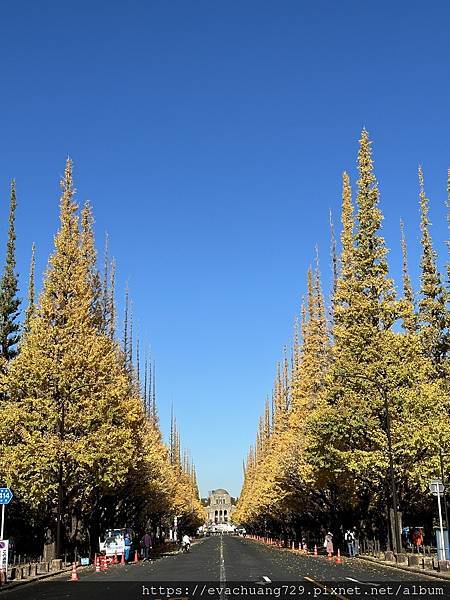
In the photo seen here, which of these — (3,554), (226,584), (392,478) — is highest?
(392,478)

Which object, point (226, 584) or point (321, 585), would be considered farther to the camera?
point (226, 584)

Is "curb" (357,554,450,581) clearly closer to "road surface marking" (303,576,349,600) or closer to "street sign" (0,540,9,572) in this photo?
"road surface marking" (303,576,349,600)

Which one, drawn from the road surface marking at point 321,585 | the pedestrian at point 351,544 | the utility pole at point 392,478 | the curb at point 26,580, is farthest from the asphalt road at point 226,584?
the pedestrian at point 351,544

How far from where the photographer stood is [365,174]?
143 ft

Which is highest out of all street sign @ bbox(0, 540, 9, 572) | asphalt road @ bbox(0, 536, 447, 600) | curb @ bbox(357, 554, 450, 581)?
street sign @ bbox(0, 540, 9, 572)

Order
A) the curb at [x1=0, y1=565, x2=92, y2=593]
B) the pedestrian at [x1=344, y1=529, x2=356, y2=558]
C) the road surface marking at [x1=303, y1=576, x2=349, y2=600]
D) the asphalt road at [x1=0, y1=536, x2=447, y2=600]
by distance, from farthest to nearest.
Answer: the pedestrian at [x1=344, y1=529, x2=356, y2=558]
the curb at [x1=0, y1=565, x2=92, y2=593]
the asphalt road at [x1=0, y1=536, x2=447, y2=600]
the road surface marking at [x1=303, y1=576, x2=349, y2=600]

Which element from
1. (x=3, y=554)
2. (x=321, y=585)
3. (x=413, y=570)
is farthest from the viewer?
(x=413, y=570)

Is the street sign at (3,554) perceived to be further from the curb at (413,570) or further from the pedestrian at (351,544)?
the pedestrian at (351,544)

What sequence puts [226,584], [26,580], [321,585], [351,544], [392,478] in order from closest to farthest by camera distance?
[321,585], [226,584], [26,580], [392,478], [351,544]

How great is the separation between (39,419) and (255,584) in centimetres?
1852

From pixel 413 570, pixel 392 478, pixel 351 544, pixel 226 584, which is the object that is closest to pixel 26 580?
pixel 226 584

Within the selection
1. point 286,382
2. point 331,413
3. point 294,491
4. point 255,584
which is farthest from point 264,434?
point 255,584

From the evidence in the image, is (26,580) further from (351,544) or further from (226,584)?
(351,544)

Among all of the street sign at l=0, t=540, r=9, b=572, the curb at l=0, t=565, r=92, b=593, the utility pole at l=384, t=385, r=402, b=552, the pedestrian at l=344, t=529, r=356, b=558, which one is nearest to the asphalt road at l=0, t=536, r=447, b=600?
the curb at l=0, t=565, r=92, b=593
